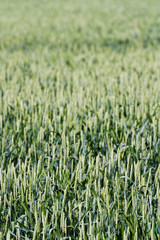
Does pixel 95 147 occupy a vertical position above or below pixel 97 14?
below

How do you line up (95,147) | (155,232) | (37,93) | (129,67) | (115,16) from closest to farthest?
(155,232) < (95,147) < (37,93) < (129,67) < (115,16)

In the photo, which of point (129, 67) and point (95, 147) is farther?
point (129, 67)

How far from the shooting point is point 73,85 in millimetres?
3146

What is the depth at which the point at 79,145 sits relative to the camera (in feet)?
6.31

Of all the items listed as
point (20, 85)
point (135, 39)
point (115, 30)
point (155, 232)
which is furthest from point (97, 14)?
point (155, 232)

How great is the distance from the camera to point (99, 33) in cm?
700

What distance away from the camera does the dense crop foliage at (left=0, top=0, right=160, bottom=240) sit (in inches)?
51.0

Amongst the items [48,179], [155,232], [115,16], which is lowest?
[155,232]

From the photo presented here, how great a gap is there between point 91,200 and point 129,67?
2814 mm

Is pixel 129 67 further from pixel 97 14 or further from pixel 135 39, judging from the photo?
pixel 97 14

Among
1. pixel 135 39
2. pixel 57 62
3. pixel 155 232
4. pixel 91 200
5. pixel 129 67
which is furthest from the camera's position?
pixel 135 39

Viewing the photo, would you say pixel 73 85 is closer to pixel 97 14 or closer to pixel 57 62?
pixel 57 62

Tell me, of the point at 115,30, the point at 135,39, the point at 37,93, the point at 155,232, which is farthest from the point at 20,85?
the point at 115,30

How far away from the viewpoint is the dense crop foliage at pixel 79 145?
1295 mm
